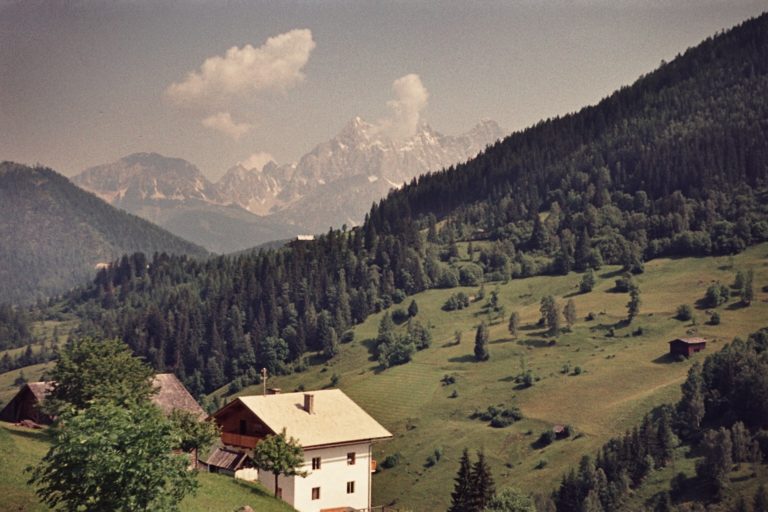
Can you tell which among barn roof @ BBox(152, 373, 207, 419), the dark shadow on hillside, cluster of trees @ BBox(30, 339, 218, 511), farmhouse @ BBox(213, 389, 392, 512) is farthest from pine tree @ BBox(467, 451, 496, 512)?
the dark shadow on hillside

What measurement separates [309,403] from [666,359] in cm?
12566

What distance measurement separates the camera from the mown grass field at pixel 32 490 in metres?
49.4

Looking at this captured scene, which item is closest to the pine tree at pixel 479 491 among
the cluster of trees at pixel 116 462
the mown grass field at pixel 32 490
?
the mown grass field at pixel 32 490

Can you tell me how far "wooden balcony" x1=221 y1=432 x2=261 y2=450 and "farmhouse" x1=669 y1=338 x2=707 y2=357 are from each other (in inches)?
5078

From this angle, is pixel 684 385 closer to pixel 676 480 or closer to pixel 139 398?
pixel 676 480

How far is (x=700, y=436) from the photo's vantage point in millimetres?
151250

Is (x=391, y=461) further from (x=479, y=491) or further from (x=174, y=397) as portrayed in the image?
(x=479, y=491)

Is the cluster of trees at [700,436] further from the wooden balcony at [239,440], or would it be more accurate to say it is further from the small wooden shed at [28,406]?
the small wooden shed at [28,406]

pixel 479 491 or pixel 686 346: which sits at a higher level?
pixel 686 346

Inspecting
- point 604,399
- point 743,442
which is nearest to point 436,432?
point 604,399

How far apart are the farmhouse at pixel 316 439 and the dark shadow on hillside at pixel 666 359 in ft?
391

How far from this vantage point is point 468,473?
10588cm

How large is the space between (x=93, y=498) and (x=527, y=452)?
131068mm

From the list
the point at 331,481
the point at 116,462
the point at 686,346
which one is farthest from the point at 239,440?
the point at 686,346
